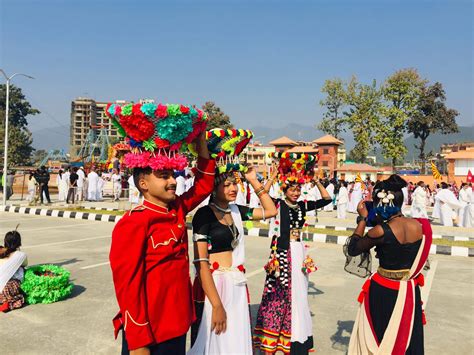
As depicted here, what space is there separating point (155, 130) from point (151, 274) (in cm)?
89

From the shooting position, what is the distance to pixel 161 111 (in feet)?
7.60

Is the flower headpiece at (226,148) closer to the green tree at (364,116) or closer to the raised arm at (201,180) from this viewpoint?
the raised arm at (201,180)

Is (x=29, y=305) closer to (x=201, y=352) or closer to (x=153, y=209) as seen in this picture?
(x=201, y=352)

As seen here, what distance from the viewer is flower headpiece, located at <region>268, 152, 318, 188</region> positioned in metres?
4.32

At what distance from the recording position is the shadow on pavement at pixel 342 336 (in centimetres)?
425

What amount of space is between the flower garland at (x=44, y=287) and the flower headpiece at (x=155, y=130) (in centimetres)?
369

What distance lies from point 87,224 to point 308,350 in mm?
10879

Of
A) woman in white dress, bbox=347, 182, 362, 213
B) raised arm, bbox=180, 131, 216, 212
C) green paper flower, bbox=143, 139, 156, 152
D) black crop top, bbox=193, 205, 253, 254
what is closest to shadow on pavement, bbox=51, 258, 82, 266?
black crop top, bbox=193, 205, 253, 254

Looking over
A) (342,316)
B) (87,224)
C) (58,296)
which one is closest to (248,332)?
(342,316)

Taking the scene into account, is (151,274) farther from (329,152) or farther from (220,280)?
(329,152)

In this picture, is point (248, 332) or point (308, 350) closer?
point (248, 332)

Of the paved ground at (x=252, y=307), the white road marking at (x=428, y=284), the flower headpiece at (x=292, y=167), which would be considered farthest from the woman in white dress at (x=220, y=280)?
the white road marking at (x=428, y=284)

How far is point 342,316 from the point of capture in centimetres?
512

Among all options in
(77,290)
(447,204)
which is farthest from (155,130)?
(447,204)
